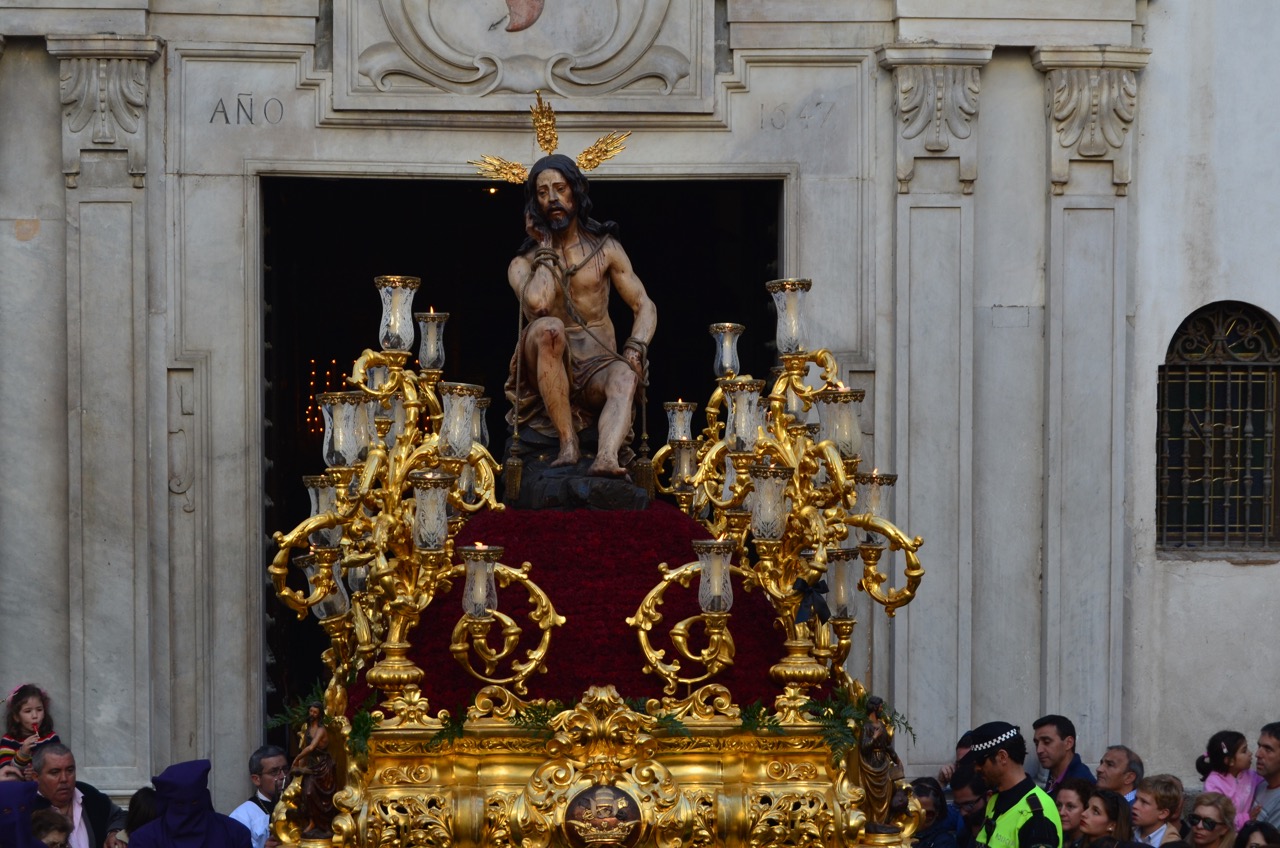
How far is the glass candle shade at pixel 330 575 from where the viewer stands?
8555mm

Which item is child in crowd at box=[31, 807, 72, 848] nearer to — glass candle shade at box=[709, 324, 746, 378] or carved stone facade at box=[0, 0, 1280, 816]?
glass candle shade at box=[709, 324, 746, 378]

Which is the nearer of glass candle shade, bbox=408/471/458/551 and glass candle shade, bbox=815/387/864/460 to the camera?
glass candle shade, bbox=408/471/458/551

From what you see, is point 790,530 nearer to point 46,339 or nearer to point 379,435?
point 379,435

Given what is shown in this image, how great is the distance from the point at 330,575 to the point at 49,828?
5.14ft

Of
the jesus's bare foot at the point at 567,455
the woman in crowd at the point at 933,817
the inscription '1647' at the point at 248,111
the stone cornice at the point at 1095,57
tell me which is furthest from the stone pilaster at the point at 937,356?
the inscription '1647' at the point at 248,111

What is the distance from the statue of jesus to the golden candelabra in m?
1.33

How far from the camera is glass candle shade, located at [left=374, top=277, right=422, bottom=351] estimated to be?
890cm

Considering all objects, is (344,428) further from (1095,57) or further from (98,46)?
(1095,57)

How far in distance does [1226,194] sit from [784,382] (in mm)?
5410

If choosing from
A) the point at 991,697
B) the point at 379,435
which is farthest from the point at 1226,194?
the point at 379,435

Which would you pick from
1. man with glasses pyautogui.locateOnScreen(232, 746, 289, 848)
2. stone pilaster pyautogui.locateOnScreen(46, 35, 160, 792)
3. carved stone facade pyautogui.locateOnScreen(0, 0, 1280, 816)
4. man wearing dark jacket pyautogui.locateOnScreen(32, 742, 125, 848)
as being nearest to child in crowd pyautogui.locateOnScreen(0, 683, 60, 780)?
stone pilaster pyautogui.locateOnScreen(46, 35, 160, 792)

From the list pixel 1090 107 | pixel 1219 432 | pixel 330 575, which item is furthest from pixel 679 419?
pixel 1219 432

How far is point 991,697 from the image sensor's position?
1312cm

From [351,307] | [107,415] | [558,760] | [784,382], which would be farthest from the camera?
[351,307]
